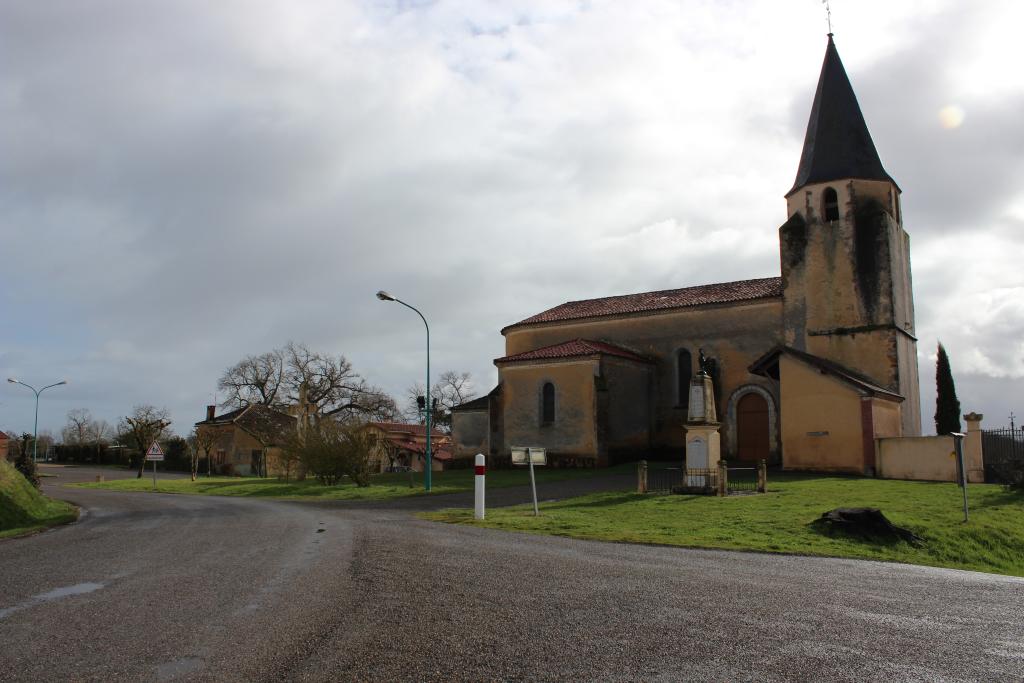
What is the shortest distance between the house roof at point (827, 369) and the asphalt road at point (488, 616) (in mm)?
17869

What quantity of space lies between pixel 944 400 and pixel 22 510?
118ft

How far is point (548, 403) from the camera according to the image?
34.8 m

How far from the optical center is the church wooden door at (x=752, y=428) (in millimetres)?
32750

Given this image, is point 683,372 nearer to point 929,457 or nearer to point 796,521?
point 929,457

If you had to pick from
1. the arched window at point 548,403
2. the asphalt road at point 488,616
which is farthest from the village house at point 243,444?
the asphalt road at point 488,616

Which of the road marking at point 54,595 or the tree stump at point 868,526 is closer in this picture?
the road marking at point 54,595

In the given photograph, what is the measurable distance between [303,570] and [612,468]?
24781 mm

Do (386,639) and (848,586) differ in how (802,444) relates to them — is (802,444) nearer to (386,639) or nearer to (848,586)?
(848,586)

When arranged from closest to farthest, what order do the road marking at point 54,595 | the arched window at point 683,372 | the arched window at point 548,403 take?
the road marking at point 54,595, the arched window at point 548,403, the arched window at point 683,372

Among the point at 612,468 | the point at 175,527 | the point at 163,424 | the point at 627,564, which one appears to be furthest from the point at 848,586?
the point at 163,424

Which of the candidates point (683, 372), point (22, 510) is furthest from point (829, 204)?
point (22, 510)

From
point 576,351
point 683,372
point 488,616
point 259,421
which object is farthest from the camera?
point 259,421

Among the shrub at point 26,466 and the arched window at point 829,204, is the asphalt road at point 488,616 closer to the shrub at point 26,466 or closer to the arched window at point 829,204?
the shrub at point 26,466

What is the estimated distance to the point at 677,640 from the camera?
5.34 meters
